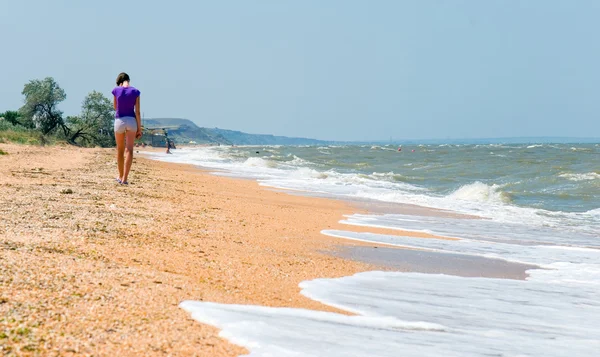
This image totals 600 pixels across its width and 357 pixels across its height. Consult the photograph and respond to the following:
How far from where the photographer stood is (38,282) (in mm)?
3484

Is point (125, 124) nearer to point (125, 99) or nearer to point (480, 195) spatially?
point (125, 99)

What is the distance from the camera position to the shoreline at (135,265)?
285 cm

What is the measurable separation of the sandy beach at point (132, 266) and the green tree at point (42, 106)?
39.9m

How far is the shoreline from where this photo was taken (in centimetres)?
285

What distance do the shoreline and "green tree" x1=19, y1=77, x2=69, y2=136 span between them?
131ft

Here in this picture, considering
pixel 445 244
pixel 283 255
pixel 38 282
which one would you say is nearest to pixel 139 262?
pixel 38 282

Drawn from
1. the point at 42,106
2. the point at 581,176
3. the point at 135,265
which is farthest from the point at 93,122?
the point at 135,265

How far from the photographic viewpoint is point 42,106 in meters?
46.8

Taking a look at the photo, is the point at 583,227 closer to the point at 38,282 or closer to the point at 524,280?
the point at 524,280

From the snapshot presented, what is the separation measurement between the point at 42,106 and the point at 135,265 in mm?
46335

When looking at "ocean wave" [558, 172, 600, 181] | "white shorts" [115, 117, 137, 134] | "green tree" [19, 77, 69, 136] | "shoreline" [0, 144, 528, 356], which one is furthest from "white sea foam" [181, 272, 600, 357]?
"green tree" [19, 77, 69, 136]

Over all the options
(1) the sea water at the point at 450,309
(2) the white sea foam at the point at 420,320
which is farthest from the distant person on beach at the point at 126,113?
(2) the white sea foam at the point at 420,320

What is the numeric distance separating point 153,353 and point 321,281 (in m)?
2.53

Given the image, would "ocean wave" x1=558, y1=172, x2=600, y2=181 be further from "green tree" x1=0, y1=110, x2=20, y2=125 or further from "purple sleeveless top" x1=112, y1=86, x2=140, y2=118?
"green tree" x1=0, y1=110, x2=20, y2=125
